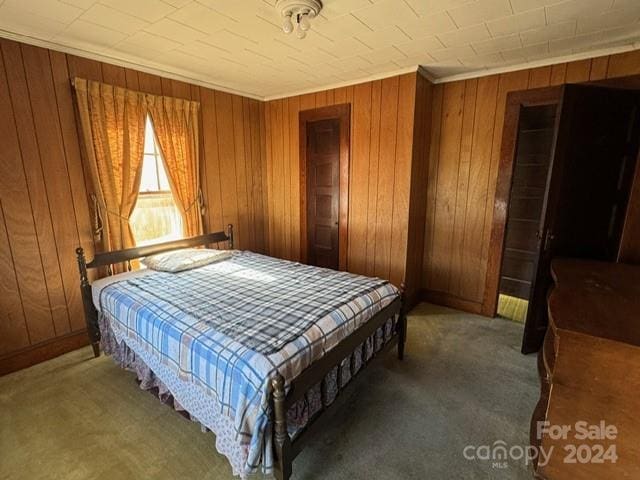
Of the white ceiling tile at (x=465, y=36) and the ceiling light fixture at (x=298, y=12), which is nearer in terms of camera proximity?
the ceiling light fixture at (x=298, y=12)

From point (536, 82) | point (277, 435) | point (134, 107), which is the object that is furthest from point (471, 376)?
point (134, 107)

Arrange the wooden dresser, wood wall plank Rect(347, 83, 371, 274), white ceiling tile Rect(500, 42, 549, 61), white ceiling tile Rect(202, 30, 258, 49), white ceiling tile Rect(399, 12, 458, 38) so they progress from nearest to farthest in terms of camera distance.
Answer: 1. the wooden dresser
2. white ceiling tile Rect(399, 12, 458, 38)
3. white ceiling tile Rect(202, 30, 258, 49)
4. white ceiling tile Rect(500, 42, 549, 61)
5. wood wall plank Rect(347, 83, 371, 274)

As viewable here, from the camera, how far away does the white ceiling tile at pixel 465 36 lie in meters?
2.20

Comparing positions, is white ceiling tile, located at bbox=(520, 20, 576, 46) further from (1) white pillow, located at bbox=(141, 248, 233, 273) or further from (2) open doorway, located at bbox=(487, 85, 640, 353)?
(1) white pillow, located at bbox=(141, 248, 233, 273)

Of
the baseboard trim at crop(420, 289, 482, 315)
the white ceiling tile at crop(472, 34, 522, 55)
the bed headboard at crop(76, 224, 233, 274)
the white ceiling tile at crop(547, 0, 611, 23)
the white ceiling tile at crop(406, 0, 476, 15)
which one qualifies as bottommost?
the baseboard trim at crop(420, 289, 482, 315)

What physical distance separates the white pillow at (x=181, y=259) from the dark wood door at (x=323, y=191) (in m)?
1.24

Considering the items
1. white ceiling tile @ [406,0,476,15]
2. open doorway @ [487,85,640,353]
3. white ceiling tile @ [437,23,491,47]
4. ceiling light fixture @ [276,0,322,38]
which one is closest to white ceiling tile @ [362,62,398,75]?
white ceiling tile @ [437,23,491,47]

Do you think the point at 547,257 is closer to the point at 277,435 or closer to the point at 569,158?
the point at 569,158

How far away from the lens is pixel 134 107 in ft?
9.25

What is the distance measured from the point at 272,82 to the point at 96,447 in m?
3.42

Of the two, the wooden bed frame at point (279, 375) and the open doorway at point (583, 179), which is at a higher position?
the open doorway at point (583, 179)

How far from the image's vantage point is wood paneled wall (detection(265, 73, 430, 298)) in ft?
10.2

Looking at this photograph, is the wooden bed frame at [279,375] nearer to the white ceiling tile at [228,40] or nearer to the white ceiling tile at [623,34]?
the white ceiling tile at [228,40]

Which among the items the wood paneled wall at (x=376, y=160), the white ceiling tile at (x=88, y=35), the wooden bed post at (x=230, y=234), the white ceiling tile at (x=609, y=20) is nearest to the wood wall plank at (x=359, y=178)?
the wood paneled wall at (x=376, y=160)
